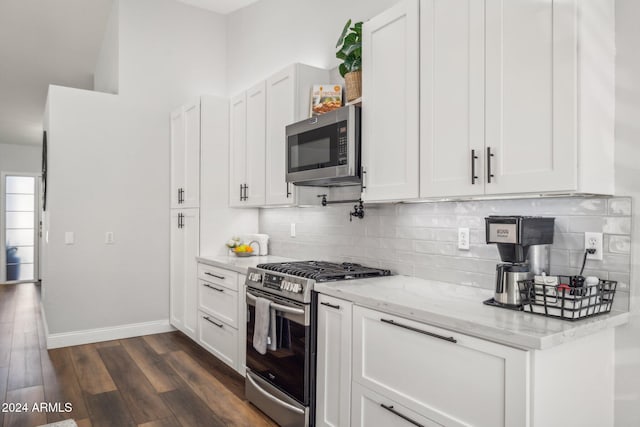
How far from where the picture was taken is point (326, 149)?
2.69 meters

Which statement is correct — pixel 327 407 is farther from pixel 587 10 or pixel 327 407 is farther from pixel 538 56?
pixel 587 10

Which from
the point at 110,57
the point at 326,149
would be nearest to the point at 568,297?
the point at 326,149

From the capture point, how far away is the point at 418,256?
8.51ft

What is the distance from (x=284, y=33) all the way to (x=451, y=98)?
240cm

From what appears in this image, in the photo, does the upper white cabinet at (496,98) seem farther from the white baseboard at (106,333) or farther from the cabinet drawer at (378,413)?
the white baseboard at (106,333)

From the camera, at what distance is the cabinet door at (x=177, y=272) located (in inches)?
170

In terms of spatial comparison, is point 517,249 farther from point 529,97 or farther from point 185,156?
point 185,156

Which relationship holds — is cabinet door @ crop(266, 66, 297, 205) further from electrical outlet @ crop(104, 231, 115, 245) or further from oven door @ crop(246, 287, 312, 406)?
electrical outlet @ crop(104, 231, 115, 245)

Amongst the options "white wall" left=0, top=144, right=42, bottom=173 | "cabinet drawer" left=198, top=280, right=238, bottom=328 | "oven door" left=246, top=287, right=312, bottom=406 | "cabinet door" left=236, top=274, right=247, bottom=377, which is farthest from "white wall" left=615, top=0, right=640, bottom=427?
"white wall" left=0, top=144, right=42, bottom=173

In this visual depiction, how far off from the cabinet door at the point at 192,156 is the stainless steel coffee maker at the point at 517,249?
2.92 metres

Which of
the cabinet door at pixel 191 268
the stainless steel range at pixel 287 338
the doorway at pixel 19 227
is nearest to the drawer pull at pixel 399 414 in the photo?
the stainless steel range at pixel 287 338

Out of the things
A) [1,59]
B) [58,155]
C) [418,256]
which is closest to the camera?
[418,256]

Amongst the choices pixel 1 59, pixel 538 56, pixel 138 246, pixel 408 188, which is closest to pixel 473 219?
Result: pixel 408 188

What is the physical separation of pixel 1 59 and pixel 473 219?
6320mm
